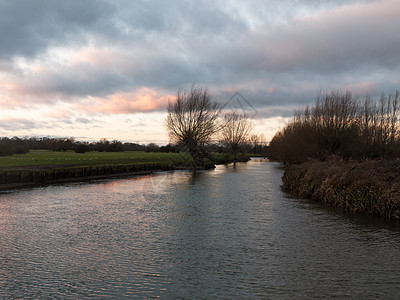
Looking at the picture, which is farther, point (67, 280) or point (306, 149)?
point (306, 149)

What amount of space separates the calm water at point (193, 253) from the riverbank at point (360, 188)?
50.8 inches

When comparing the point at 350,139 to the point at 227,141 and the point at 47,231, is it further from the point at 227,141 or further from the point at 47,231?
the point at 227,141

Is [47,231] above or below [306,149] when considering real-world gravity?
below

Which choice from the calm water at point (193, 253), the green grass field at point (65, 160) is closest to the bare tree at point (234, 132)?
the green grass field at point (65, 160)

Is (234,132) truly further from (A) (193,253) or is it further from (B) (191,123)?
(A) (193,253)

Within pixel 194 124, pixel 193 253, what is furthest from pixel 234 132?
pixel 193 253

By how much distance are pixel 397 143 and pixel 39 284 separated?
3341cm

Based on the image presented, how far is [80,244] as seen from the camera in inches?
412

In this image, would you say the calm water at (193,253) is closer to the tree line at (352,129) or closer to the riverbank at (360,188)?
the riverbank at (360,188)

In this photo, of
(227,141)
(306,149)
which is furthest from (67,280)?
(227,141)

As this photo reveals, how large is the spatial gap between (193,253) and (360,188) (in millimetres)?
11098

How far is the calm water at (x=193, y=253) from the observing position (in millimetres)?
7215

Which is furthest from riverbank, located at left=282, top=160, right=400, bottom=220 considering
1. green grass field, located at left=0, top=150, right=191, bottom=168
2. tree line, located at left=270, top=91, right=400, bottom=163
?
green grass field, located at left=0, top=150, right=191, bottom=168

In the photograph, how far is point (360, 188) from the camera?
1655 cm
